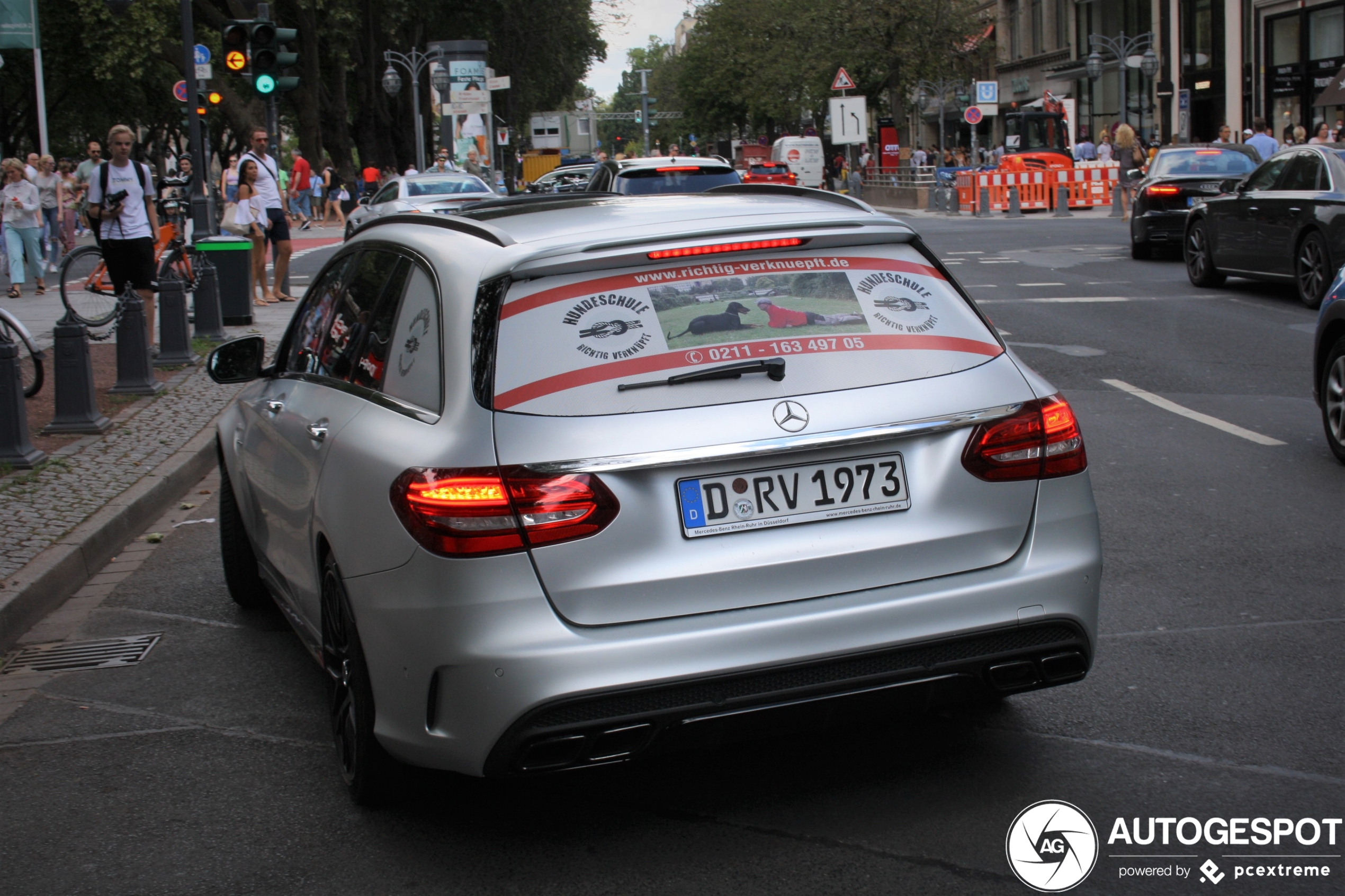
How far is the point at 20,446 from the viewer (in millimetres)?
8789

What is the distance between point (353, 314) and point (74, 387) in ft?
20.1

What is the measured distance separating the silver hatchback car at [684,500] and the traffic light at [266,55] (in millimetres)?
15963

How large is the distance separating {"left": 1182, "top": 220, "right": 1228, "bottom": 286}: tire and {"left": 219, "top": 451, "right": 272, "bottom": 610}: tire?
531 inches

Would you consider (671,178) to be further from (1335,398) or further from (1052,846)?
(1052,846)

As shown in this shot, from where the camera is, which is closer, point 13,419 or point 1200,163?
point 13,419

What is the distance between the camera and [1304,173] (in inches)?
591

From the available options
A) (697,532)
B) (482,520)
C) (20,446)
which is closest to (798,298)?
(697,532)

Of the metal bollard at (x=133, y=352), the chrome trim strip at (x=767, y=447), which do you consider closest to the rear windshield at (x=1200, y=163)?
the metal bollard at (x=133, y=352)

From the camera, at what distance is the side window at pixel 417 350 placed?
362 cm

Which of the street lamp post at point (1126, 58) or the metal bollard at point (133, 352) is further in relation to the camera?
the street lamp post at point (1126, 58)

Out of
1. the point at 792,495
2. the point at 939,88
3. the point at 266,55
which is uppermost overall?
the point at 939,88

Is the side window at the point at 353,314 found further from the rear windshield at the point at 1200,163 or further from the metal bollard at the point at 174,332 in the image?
the rear windshield at the point at 1200,163

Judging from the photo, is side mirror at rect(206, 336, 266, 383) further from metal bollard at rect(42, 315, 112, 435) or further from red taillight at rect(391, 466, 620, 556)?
metal bollard at rect(42, 315, 112, 435)

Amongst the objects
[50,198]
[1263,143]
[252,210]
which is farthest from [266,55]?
[1263,143]
